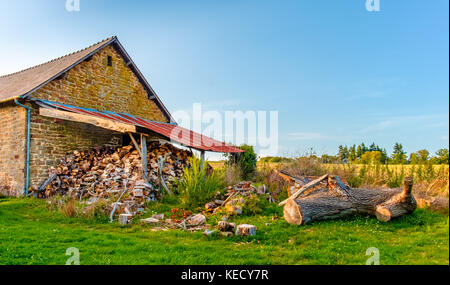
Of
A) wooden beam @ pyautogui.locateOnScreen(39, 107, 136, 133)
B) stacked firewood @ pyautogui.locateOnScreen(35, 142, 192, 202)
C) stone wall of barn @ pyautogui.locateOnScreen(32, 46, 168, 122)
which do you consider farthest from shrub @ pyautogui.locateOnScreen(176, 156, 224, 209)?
stone wall of barn @ pyautogui.locateOnScreen(32, 46, 168, 122)

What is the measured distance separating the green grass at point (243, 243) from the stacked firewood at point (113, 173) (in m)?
2.47

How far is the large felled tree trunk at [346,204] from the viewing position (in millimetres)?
6863

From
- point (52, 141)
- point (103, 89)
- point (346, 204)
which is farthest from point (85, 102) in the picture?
point (346, 204)

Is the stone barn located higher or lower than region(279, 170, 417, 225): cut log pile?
higher

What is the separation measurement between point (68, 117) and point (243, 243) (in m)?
9.08

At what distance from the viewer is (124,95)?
16.2 metres

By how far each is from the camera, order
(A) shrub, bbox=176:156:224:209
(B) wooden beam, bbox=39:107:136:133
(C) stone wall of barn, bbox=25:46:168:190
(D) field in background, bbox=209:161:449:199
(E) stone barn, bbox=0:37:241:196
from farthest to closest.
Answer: (C) stone wall of barn, bbox=25:46:168:190 → (E) stone barn, bbox=0:37:241:196 → (B) wooden beam, bbox=39:107:136:133 → (A) shrub, bbox=176:156:224:209 → (D) field in background, bbox=209:161:449:199

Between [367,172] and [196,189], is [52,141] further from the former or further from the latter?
[367,172]

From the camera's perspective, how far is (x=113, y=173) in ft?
36.9

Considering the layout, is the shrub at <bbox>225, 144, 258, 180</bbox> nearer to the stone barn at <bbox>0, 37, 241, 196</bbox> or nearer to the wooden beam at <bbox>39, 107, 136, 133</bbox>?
the stone barn at <bbox>0, 37, 241, 196</bbox>

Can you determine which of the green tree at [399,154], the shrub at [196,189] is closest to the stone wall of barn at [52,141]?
the shrub at [196,189]

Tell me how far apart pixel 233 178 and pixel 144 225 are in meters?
5.47

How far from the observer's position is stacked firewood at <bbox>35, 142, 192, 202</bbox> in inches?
404

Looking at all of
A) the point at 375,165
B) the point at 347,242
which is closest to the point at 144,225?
the point at 347,242
